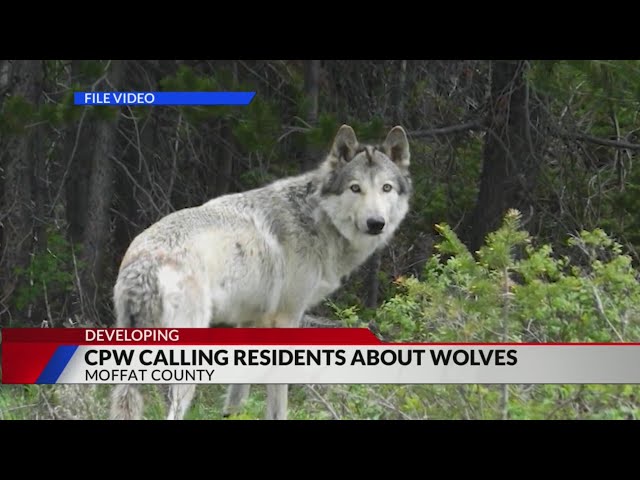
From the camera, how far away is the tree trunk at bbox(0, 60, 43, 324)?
8935 mm

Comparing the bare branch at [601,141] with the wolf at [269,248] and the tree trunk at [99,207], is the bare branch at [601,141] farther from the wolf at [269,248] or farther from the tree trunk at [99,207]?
the tree trunk at [99,207]

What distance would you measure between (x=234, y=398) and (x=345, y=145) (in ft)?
6.25

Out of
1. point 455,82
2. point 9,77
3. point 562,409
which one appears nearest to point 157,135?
point 9,77

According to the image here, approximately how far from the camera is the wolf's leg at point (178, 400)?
562cm

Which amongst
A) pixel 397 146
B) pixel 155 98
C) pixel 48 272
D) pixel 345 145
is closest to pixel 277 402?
pixel 345 145

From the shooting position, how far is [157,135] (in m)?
9.42

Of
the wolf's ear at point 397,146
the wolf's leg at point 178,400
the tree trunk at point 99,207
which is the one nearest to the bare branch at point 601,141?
the wolf's ear at point 397,146

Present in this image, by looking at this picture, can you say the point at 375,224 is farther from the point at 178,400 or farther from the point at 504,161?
the point at 504,161

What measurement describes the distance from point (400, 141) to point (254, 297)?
1533 mm

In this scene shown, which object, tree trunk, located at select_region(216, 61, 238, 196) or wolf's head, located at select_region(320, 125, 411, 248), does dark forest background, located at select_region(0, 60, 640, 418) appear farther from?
wolf's head, located at select_region(320, 125, 411, 248)

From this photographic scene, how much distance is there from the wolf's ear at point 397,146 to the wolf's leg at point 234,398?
1.92 metres

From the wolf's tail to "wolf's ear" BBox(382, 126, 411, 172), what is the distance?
198 centimetres

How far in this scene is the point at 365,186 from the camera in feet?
22.6

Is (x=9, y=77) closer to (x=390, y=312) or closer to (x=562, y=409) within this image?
(x=390, y=312)
